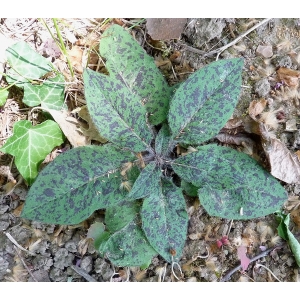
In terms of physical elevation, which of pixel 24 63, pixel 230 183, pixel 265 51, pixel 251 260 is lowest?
pixel 251 260

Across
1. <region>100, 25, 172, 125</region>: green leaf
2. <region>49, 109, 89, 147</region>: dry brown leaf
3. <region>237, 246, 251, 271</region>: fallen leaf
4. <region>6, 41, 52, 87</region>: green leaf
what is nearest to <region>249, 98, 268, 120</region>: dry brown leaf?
<region>100, 25, 172, 125</region>: green leaf

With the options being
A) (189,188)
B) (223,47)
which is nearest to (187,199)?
(189,188)

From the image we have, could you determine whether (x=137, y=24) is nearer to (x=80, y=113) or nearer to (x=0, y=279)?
(x=80, y=113)

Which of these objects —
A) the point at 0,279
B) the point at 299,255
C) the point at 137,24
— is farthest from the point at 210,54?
the point at 0,279

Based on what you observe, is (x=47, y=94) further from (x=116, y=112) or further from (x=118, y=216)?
(x=118, y=216)

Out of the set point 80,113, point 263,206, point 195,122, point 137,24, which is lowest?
point 263,206
